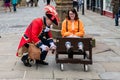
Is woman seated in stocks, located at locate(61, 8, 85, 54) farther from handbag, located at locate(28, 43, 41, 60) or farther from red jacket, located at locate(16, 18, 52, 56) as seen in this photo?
handbag, located at locate(28, 43, 41, 60)

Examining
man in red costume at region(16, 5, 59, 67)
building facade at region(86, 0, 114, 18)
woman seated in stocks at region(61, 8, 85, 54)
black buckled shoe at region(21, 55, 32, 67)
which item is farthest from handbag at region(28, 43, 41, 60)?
building facade at region(86, 0, 114, 18)

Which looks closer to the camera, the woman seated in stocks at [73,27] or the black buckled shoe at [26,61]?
the black buckled shoe at [26,61]

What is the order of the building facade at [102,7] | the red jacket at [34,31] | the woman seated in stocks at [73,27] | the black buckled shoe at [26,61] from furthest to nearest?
the building facade at [102,7] < the woman seated in stocks at [73,27] < the black buckled shoe at [26,61] < the red jacket at [34,31]

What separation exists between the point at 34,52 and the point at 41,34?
468 millimetres

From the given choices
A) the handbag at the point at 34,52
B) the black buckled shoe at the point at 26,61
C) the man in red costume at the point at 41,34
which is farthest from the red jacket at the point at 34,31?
the black buckled shoe at the point at 26,61

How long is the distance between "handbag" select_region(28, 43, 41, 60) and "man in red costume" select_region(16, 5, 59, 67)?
0.10 m

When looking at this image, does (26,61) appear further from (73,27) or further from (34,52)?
(73,27)

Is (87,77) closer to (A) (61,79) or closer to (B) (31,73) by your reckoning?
(A) (61,79)

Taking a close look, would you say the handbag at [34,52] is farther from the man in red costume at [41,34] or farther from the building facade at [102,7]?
the building facade at [102,7]

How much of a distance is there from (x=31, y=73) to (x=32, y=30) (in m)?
0.98

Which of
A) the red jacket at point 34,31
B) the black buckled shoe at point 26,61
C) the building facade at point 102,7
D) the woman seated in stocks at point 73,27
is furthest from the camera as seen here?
the building facade at point 102,7

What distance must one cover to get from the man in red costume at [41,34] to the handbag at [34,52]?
0.10 m

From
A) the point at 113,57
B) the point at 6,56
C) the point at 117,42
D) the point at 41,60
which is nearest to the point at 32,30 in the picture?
the point at 41,60

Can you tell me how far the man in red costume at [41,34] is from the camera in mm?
8352
